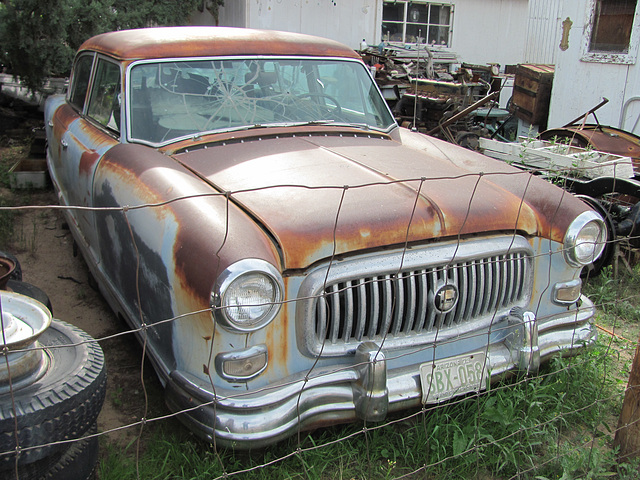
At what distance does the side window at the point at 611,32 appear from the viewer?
724 centimetres

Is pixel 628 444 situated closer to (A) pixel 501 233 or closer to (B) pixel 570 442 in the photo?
(B) pixel 570 442

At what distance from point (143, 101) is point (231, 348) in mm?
1779

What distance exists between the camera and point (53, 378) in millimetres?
2080

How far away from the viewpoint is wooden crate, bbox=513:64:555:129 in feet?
28.8

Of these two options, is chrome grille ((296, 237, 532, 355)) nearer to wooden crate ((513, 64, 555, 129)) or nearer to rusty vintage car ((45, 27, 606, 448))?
rusty vintage car ((45, 27, 606, 448))

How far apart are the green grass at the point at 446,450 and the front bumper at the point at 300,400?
12 cm

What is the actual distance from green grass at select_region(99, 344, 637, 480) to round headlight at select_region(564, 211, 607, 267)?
1.82 feet

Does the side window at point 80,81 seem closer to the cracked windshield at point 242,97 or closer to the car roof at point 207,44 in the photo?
the car roof at point 207,44

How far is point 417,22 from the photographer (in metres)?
12.9

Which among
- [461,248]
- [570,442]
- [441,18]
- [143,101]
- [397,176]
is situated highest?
[441,18]

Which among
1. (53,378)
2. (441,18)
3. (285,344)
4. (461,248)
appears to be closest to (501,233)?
(461,248)

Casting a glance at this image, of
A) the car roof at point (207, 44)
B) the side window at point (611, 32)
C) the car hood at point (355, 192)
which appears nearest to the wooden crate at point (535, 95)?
the side window at point (611, 32)

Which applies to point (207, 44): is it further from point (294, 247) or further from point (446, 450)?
point (446, 450)

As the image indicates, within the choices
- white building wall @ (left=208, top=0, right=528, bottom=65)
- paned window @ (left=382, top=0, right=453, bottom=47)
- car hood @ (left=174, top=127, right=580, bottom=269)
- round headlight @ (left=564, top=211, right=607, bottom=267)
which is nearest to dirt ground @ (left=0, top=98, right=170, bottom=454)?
car hood @ (left=174, top=127, right=580, bottom=269)
